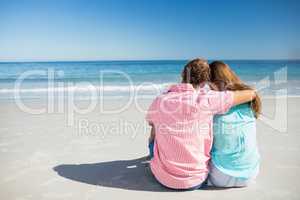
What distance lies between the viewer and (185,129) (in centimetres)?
271

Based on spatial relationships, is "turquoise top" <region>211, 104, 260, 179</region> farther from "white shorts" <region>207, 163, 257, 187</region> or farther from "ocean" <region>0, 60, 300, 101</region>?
"ocean" <region>0, 60, 300, 101</region>

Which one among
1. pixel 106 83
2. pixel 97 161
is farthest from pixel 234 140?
pixel 106 83

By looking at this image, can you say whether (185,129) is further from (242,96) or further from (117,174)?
(117,174)

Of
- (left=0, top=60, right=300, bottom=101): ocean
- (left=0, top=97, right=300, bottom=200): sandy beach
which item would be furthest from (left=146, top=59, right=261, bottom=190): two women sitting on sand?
(left=0, top=60, right=300, bottom=101): ocean

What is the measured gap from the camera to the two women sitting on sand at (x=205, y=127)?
264 cm

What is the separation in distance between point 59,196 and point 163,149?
3.50ft

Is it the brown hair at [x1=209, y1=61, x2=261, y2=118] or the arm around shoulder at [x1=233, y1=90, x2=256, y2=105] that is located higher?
the brown hair at [x1=209, y1=61, x2=261, y2=118]

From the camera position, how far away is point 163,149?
2793 millimetres

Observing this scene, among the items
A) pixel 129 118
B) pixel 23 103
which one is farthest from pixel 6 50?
pixel 129 118

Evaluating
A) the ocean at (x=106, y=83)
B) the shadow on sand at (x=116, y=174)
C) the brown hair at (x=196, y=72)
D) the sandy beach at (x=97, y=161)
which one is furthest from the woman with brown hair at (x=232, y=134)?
the ocean at (x=106, y=83)

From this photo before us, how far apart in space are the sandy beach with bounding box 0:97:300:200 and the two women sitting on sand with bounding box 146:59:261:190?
23 centimetres

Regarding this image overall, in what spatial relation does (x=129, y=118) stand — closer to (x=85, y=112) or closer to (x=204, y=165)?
(x=85, y=112)

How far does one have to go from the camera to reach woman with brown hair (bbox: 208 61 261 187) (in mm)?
2734

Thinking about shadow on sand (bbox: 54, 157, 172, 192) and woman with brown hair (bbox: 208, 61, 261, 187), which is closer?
woman with brown hair (bbox: 208, 61, 261, 187)
